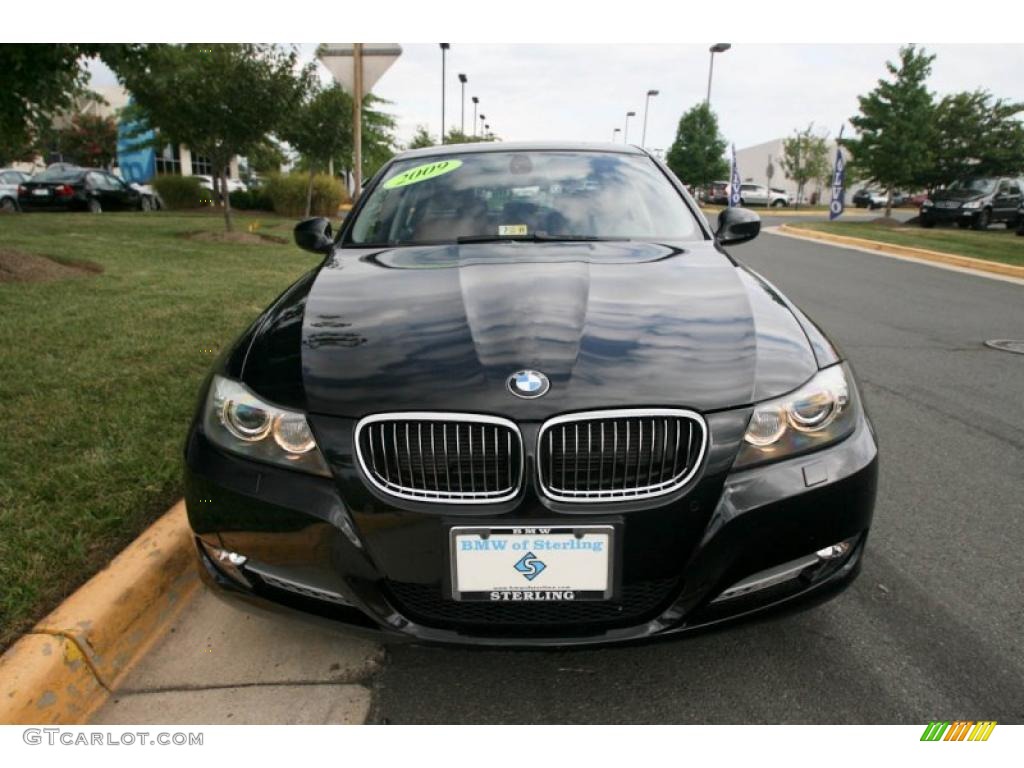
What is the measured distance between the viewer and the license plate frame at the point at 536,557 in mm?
1704

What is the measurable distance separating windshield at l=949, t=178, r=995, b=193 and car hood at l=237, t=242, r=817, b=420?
2524 centimetres

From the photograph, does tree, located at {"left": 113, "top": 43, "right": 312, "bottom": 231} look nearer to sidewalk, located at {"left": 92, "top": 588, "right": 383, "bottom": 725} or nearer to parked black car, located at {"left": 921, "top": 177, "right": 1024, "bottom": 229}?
sidewalk, located at {"left": 92, "top": 588, "right": 383, "bottom": 725}

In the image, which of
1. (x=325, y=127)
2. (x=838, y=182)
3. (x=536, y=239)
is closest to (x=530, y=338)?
(x=536, y=239)

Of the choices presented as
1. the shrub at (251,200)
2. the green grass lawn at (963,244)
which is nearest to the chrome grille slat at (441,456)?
the green grass lawn at (963,244)

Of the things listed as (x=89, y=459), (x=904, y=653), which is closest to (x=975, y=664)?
(x=904, y=653)

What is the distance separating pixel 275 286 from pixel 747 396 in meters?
7.04

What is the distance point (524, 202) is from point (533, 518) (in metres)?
1.87

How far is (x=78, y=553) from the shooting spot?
245 cm

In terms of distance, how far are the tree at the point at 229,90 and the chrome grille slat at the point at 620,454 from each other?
13.3m

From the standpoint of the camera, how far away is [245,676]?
2.13 meters

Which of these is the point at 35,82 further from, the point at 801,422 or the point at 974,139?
the point at 974,139

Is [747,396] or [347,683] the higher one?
[747,396]

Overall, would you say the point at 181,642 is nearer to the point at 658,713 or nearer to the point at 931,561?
the point at 658,713
